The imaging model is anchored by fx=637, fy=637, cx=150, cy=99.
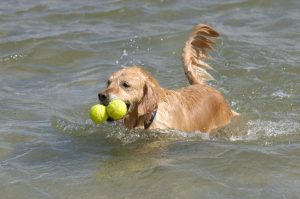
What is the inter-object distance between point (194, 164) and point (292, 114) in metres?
2.57

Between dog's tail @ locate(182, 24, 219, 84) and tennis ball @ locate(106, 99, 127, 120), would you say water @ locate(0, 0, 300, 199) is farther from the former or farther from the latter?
dog's tail @ locate(182, 24, 219, 84)

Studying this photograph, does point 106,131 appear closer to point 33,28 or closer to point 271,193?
point 271,193

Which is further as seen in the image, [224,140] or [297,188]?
[224,140]

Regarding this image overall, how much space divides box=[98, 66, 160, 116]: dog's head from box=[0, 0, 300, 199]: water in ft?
1.20

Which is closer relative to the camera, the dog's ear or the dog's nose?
the dog's nose

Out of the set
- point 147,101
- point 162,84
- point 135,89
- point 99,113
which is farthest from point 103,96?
point 162,84

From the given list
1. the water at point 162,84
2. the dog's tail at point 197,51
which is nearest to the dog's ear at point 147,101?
the water at point 162,84

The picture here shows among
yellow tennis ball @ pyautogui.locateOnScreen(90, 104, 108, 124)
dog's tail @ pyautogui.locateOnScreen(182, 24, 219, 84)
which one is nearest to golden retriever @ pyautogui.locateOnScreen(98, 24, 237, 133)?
dog's tail @ pyautogui.locateOnScreen(182, 24, 219, 84)

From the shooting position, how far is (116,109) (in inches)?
255

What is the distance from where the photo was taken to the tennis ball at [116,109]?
6461mm

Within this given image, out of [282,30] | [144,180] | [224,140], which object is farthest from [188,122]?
[282,30]

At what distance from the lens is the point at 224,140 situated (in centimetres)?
741

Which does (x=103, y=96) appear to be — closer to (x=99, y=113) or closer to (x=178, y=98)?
(x=99, y=113)

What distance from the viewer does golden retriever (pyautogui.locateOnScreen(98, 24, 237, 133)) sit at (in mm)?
6891
